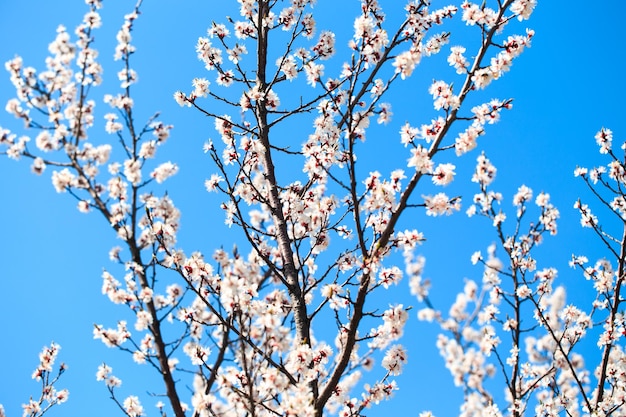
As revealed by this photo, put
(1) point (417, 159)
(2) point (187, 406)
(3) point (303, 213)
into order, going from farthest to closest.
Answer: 1. (2) point (187, 406)
2. (3) point (303, 213)
3. (1) point (417, 159)

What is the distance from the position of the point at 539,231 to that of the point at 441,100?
12.8 feet

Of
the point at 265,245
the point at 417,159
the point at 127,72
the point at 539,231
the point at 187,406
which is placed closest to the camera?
the point at 417,159

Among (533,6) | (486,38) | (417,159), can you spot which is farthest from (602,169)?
(417,159)

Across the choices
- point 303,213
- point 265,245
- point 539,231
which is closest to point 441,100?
point 303,213

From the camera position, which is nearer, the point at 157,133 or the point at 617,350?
the point at 617,350

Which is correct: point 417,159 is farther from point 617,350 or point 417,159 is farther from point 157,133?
point 157,133

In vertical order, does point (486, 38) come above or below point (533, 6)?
below

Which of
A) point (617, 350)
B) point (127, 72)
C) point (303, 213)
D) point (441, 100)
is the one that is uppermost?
point (127, 72)

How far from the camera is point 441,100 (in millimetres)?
3492

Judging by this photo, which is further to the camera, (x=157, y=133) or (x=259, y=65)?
(x=157, y=133)

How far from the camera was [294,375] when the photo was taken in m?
3.91

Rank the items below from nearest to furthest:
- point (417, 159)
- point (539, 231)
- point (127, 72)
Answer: point (417, 159) → point (539, 231) → point (127, 72)

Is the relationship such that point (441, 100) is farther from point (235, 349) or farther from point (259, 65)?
point (235, 349)

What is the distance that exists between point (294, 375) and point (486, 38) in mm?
3067
